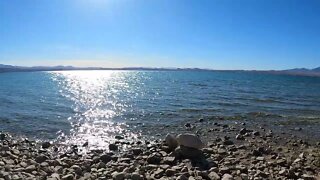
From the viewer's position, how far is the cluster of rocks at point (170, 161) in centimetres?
1218

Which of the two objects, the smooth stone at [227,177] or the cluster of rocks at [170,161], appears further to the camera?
the cluster of rocks at [170,161]

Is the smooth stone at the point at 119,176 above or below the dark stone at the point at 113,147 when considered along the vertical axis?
above

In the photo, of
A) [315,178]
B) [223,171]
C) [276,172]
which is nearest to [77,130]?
[223,171]

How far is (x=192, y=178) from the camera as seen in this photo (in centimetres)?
1175

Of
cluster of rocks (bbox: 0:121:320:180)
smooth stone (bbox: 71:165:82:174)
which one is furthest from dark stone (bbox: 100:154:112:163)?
smooth stone (bbox: 71:165:82:174)

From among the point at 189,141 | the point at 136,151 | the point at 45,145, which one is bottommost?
the point at 45,145

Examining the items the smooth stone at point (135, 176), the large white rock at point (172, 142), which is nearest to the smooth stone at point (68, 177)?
the smooth stone at point (135, 176)

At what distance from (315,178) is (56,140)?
42.5 ft

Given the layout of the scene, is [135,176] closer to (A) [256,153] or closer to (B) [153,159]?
(B) [153,159]

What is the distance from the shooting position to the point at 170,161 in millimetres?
14117

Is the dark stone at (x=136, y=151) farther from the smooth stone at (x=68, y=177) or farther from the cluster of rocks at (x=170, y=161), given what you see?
the smooth stone at (x=68, y=177)

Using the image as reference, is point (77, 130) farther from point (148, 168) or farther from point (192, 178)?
point (192, 178)

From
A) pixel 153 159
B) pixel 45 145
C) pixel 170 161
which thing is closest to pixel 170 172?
pixel 170 161

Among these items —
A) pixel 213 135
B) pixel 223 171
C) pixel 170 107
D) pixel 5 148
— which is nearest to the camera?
pixel 223 171
